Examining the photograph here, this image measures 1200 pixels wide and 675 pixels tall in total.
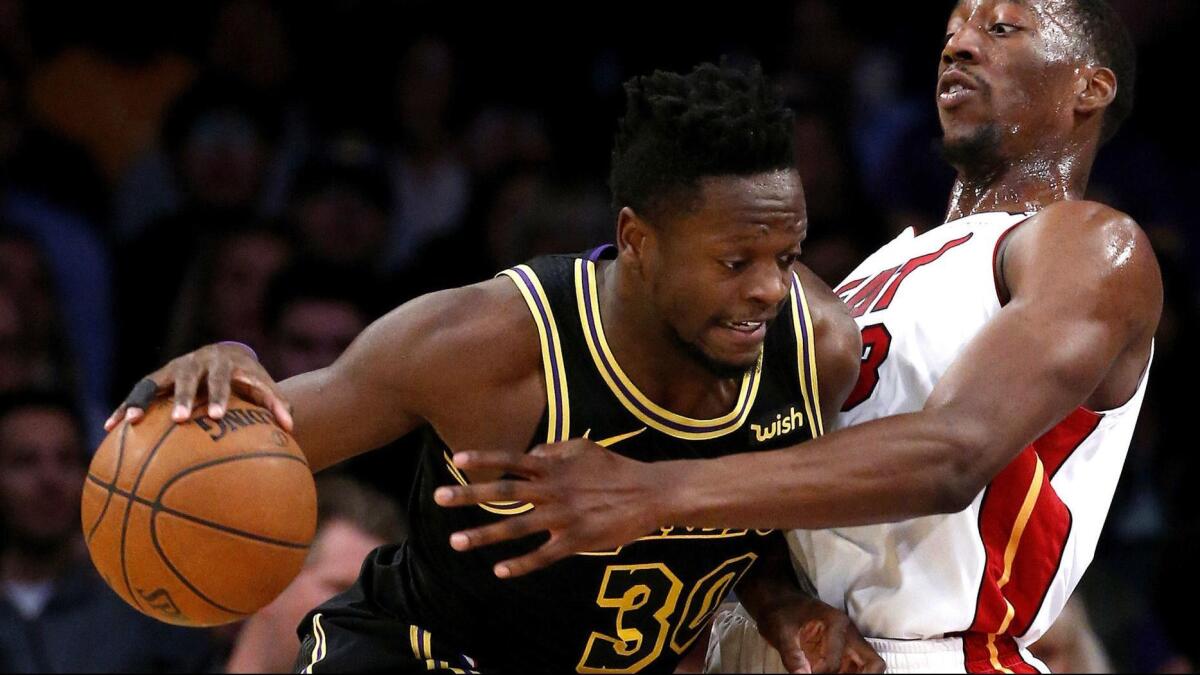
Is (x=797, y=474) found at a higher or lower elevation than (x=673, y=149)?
lower

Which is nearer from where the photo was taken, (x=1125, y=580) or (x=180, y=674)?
(x=180, y=674)

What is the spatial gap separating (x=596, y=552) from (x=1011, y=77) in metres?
1.59

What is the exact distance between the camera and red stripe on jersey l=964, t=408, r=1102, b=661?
11.4ft

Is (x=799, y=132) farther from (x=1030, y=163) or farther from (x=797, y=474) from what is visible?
(x=797, y=474)

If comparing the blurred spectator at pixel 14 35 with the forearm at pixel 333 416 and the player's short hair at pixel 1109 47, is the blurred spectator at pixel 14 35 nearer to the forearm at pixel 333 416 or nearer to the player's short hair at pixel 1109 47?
the forearm at pixel 333 416

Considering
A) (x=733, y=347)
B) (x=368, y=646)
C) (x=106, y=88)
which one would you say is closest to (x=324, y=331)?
(x=106, y=88)

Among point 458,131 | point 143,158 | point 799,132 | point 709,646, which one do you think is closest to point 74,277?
point 143,158

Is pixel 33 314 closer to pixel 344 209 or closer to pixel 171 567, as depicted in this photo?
pixel 344 209

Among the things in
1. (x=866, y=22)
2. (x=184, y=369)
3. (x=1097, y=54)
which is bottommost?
(x=866, y=22)

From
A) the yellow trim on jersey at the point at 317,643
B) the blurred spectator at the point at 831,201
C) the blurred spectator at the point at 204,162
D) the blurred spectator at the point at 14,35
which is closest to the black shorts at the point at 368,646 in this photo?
the yellow trim on jersey at the point at 317,643

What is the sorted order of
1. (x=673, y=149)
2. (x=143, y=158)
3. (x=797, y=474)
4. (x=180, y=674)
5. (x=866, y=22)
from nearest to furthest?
(x=797, y=474) → (x=673, y=149) → (x=180, y=674) → (x=143, y=158) → (x=866, y=22)

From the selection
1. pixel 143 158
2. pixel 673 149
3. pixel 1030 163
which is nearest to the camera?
pixel 673 149

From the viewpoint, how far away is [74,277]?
21.9 feet

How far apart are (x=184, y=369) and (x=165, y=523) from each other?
288 millimetres
